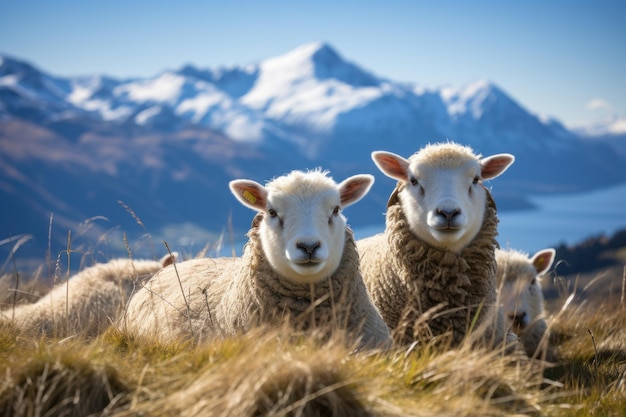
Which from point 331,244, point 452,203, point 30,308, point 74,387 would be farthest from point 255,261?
point 30,308

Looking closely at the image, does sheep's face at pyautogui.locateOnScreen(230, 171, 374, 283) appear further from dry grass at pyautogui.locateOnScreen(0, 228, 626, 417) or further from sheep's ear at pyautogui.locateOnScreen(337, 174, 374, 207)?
dry grass at pyautogui.locateOnScreen(0, 228, 626, 417)

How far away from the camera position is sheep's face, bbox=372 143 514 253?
209 inches

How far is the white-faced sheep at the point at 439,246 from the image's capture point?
5.47 meters

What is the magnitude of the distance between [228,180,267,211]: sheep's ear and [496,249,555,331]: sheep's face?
3.22 meters

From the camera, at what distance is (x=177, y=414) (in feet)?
9.66

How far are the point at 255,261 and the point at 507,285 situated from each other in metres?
3.70

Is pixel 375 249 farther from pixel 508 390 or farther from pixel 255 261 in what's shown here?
pixel 508 390

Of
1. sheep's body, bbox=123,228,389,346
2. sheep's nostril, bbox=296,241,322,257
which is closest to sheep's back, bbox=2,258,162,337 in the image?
sheep's body, bbox=123,228,389,346

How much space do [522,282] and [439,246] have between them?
2.24m

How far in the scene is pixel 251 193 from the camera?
5.13 meters

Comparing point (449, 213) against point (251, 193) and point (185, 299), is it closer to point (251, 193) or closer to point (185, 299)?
point (251, 193)

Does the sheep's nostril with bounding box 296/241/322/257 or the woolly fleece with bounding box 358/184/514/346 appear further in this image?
the woolly fleece with bounding box 358/184/514/346

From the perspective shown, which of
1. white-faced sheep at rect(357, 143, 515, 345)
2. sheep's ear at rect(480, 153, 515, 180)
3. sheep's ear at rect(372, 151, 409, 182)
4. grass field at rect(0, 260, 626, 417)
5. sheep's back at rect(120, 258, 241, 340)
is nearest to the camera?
grass field at rect(0, 260, 626, 417)

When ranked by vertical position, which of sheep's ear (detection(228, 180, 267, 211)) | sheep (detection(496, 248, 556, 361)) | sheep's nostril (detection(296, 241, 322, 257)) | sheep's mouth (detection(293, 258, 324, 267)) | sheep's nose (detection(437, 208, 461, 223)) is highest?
sheep's ear (detection(228, 180, 267, 211))
